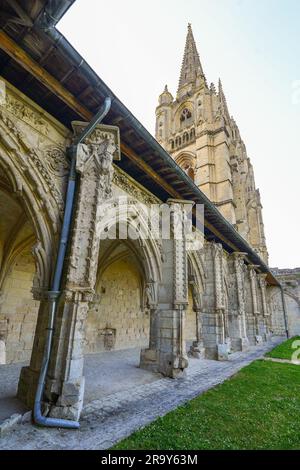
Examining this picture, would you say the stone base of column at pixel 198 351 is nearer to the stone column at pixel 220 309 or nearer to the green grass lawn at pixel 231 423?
the stone column at pixel 220 309

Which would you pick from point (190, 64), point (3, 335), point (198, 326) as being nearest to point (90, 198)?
point (3, 335)

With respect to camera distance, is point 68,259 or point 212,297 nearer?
point 68,259

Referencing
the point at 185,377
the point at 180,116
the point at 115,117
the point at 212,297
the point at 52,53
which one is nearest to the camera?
the point at 52,53

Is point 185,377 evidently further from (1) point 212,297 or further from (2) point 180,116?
(2) point 180,116

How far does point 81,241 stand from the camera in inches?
149

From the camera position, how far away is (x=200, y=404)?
393 centimetres

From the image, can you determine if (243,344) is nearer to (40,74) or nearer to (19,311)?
(19,311)

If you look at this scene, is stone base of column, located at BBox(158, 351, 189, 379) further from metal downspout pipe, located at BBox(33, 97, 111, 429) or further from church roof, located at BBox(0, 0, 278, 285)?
church roof, located at BBox(0, 0, 278, 285)

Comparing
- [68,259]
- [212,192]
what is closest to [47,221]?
[68,259]

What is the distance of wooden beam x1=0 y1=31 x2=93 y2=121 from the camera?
10.8ft

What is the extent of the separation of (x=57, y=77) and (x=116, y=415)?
5089mm

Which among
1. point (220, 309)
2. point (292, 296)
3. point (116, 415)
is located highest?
point (292, 296)

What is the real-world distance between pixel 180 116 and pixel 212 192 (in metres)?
11.8

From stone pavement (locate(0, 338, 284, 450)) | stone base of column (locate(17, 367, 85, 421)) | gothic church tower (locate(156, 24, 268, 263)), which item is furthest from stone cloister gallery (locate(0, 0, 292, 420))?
gothic church tower (locate(156, 24, 268, 263))
